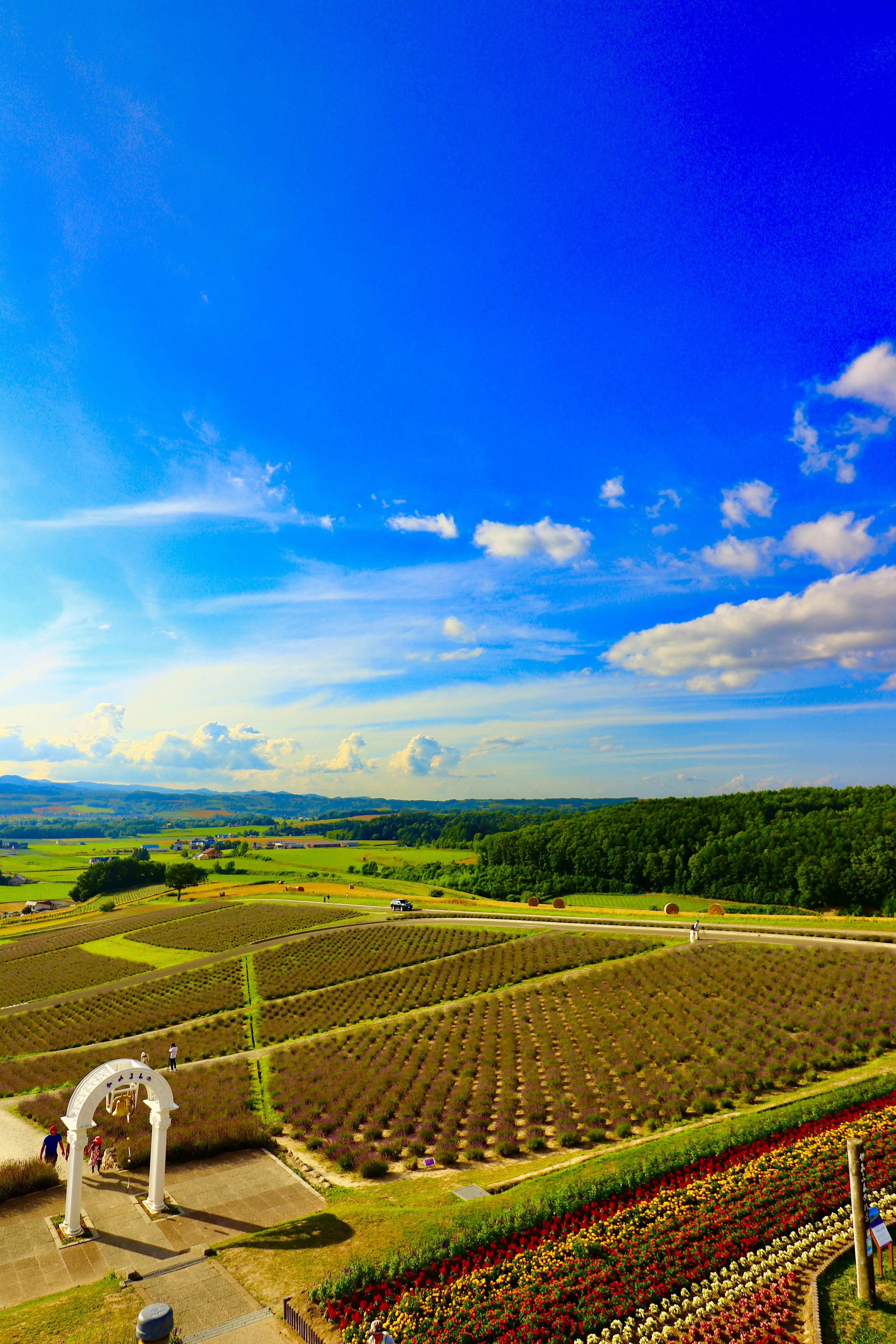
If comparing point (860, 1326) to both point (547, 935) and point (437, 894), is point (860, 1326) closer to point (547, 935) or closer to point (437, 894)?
point (547, 935)

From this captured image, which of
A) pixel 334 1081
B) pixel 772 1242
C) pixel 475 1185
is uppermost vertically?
pixel 772 1242

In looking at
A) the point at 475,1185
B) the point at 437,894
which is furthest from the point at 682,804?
the point at 475,1185

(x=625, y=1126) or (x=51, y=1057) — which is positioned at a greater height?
(x=625, y=1126)

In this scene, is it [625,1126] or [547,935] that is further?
[547,935]

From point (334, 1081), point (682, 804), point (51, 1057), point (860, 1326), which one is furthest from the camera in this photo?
point (682, 804)

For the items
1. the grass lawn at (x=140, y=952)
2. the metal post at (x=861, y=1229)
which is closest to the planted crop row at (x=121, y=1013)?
the grass lawn at (x=140, y=952)

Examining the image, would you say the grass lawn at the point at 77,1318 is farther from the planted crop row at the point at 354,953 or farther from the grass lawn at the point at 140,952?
the grass lawn at the point at 140,952

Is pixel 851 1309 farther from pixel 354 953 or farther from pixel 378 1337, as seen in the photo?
pixel 354 953
